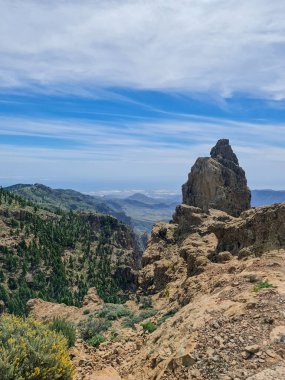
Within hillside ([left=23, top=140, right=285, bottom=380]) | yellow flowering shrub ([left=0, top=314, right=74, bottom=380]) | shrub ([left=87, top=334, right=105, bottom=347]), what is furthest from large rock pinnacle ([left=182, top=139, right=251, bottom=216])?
yellow flowering shrub ([left=0, top=314, right=74, bottom=380])

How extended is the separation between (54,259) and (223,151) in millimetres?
44883

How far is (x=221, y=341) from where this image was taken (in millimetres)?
10820

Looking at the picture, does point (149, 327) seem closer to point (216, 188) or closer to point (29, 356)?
point (29, 356)

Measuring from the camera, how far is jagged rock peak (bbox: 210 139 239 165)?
80637 millimetres

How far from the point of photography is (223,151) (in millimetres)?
82750

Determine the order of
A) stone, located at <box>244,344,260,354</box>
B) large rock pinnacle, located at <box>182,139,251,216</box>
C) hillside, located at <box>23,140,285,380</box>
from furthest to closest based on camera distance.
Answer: large rock pinnacle, located at <box>182,139,251,216</box> < hillside, located at <box>23,140,285,380</box> < stone, located at <box>244,344,260,354</box>

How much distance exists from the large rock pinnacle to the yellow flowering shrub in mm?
49390

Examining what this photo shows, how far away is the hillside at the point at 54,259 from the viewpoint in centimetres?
7388

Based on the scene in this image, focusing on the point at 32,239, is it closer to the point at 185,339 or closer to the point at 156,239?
the point at 156,239

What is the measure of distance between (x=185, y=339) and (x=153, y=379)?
152 cm

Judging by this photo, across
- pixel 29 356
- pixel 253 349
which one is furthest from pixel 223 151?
pixel 29 356

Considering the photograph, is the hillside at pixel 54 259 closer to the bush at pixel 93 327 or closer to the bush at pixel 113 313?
the bush at pixel 113 313

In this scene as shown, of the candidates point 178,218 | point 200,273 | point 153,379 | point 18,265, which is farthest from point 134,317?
point 18,265

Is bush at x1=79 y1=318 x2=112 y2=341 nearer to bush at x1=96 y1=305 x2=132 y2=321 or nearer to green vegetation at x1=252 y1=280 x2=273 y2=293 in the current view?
bush at x1=96 y1=305 x2=132 y2=321
